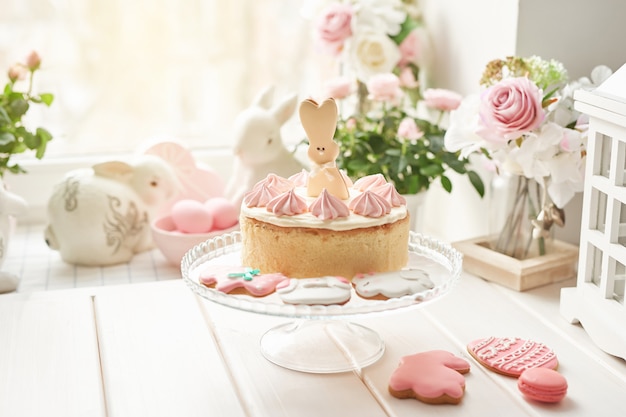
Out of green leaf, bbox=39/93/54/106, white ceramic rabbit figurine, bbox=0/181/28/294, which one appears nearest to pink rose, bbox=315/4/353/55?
green leaf, bbox=39/93/54/106

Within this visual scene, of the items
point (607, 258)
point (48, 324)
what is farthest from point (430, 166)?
point (48, 324)

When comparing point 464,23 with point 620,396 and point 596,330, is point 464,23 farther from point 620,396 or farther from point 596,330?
point 620,396

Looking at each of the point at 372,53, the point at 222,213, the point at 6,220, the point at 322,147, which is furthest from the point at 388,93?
the point at 6,220

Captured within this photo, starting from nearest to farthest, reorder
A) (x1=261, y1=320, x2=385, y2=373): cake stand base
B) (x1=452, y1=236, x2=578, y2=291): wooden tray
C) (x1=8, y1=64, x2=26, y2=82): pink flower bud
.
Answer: (x1=261, y1=320, x2=385, y2=373): cake stand base
(x1=452, y1=236, x2=578, y2=291): wooden tray
(x1=8, y1=64, x2=26, y2=82): pink flower bud

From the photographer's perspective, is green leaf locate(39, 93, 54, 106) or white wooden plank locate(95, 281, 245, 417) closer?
white wooden plank locate(95, 281, 245, 417)

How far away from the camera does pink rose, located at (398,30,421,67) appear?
64.3 inches

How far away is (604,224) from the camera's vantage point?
45.1 inches

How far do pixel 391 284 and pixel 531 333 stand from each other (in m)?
0.28

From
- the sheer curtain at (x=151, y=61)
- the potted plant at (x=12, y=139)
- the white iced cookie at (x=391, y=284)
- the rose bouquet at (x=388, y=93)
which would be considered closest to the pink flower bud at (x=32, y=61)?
the potted plant at (x=12, y=139)

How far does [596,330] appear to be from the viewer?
1115mm

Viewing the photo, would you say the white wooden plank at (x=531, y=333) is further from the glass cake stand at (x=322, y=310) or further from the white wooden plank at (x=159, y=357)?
the white wooden plank at (x=159, y=357)

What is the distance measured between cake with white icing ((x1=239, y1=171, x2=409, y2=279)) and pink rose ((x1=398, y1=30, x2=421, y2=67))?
64 centimetres

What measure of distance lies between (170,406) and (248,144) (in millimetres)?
675

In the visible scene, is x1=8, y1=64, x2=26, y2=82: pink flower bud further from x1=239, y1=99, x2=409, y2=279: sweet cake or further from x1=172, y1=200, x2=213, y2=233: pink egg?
x1=239, y1=99, x2=409, y2=279: sweet cake
